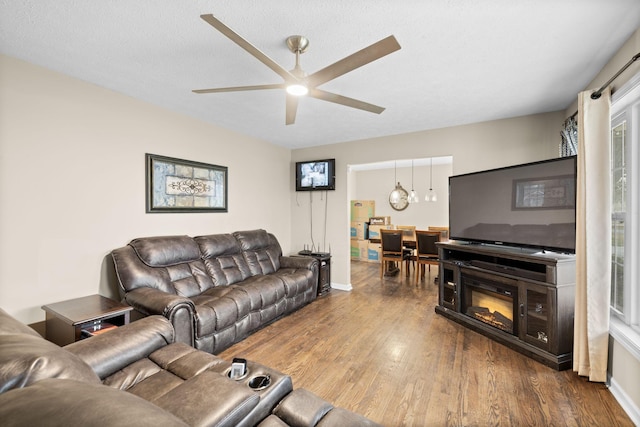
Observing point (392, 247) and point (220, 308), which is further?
point (392, 247)

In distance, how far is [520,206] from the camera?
8.90ft

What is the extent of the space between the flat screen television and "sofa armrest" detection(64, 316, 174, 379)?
317 cm

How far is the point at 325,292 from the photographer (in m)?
4.36

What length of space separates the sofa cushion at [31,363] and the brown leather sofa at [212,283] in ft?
3.71

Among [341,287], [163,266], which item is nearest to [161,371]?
[163,266]

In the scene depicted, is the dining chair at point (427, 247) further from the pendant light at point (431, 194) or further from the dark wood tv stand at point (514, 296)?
the pendant light at point (431, 194)

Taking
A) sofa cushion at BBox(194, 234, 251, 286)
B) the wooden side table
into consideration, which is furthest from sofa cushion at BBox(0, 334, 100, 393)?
sofa cushion at BBox(194, 234, 251, 286)

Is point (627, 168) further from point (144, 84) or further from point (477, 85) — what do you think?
point (144, 84)

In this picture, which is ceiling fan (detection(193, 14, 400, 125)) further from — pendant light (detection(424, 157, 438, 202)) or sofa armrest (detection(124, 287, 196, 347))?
pendant light (detection(424, 157, 438, 202))

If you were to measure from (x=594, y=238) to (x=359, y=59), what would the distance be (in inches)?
85.4

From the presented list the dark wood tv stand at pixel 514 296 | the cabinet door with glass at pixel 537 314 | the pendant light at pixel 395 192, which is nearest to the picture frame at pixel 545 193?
the dark wood tv stand at pixel 514 296

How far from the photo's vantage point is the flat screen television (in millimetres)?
2383

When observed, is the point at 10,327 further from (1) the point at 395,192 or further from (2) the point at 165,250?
(1) the point at 395,192

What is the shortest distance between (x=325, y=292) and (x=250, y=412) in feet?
10.5
